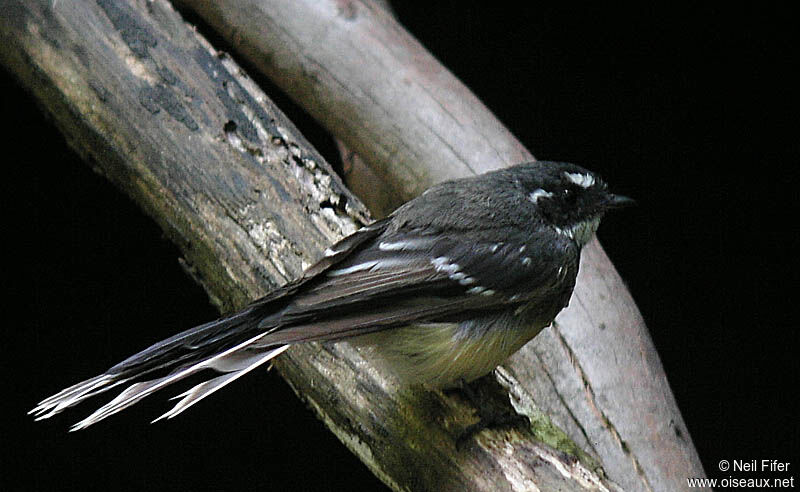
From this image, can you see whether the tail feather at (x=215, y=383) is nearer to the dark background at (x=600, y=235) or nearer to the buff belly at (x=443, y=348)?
the buff belly at (x=443, y=348)

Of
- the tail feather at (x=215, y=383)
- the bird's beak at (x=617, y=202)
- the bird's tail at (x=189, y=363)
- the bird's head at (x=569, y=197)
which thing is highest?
the bird's tail at (x=189, y=363)

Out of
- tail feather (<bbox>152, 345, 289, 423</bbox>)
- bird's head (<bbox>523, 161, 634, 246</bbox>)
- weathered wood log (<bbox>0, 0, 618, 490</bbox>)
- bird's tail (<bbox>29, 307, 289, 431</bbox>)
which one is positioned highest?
weathered wood log (<bbox>0, 0, 618, 490</bbox>)

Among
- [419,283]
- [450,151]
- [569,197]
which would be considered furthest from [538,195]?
[450,151]

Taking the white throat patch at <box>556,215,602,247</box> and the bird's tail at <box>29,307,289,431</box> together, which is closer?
the bird's tail at <box>29,307,289,431</box>

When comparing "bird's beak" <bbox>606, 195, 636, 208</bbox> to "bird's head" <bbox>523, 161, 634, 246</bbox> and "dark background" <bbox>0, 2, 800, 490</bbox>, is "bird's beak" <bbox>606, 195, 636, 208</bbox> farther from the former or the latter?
"dark background" <bbox>0, 2, 800, 490</bbox>

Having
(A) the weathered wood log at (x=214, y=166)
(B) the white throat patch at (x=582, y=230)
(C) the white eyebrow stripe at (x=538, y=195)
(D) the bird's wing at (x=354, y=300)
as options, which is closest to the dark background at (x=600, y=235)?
(A) the weathered wood log at (x=214, y=166)

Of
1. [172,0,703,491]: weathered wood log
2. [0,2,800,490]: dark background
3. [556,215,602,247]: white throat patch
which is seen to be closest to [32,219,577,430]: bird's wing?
[556,215,602,247]: white throat patch

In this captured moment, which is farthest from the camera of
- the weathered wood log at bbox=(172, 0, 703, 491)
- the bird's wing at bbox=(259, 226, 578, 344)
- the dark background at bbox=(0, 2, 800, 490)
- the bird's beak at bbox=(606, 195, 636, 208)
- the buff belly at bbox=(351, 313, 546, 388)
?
the dark background at bbox=(0, 2, 800, 490)
